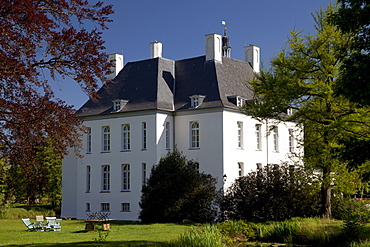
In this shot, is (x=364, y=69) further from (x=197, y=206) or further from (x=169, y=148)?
(x=169, y=148)

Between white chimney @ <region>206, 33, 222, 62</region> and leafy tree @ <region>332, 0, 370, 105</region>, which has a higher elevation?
white chimney @ <region>206, 33, 222, 62</region>

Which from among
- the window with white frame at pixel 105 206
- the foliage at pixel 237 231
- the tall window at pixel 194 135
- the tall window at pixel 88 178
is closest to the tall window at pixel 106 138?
the tall window at pixel 88 178

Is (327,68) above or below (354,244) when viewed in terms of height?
above

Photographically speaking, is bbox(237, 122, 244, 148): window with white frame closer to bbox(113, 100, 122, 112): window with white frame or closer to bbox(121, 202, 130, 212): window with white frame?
bbox(113, 100, 122, 112): window with white frame

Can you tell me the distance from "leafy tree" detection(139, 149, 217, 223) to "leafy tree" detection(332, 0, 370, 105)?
20046 mm

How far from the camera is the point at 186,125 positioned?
132ft

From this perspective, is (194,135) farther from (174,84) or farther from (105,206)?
(105,206)

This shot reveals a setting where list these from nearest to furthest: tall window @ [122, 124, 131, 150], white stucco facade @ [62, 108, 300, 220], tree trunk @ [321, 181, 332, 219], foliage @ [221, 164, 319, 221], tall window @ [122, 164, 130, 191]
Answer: tree trunk @ [321, 181, 332, 219]
foliage @ [221, 164, 319, 221]
white stucco facade @ [62, 108, 300, 220]
tall window @ [122, 164, 130, 191]
tall window @ [122, 124, 131, 150]

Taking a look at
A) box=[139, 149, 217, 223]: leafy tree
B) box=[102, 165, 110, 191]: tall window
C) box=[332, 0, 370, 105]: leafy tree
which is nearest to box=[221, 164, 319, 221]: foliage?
box=[139, 149, 217, 223]: leafy tree

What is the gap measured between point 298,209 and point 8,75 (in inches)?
924

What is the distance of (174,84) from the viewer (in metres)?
43.5

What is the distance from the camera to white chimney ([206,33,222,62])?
4212cm

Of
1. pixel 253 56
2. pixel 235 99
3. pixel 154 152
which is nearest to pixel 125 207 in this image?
pixel 154 152

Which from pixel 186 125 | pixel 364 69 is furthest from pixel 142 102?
pixel 364 69
